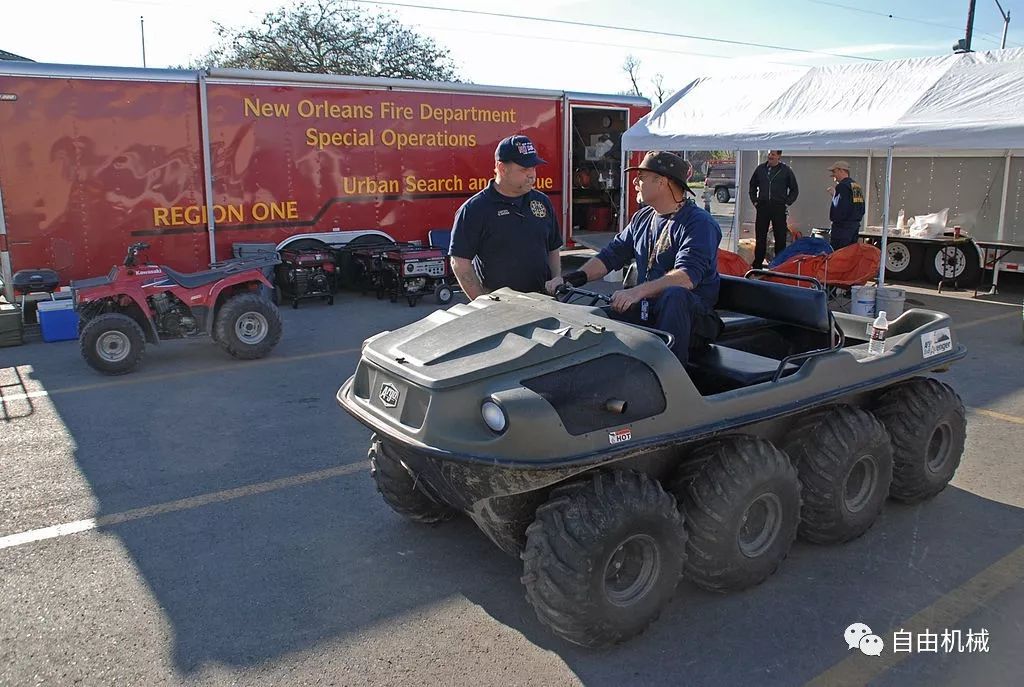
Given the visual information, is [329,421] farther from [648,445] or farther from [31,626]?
[648,445]

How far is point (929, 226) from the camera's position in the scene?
13023 millimetres

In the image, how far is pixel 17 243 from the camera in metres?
9.66

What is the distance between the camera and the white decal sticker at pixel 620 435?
319 cm

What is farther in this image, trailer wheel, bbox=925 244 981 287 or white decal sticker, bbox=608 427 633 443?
trailer wheel, bbox=925 244 981 287

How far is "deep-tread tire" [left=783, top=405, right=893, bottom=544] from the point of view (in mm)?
4012

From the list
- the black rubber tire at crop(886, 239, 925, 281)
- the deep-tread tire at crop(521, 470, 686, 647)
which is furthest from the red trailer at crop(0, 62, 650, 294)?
the deep-tread tire at crop(521, 470, 686, 647)

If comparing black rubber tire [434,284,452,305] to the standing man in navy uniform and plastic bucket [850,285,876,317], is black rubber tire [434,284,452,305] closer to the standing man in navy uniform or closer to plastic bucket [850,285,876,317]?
plastic bucket [850,285,876,317]

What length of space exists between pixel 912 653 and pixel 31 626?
3.64 m

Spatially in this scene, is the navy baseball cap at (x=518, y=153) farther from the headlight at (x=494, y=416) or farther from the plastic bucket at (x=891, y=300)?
the plastic bucket at (x=891, y=300)

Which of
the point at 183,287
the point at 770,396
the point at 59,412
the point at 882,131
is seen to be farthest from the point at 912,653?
the point at 882,131

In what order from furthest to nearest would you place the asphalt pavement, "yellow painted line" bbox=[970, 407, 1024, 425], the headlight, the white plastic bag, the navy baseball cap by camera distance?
the white plastic bag → "yellow painted line" bbox=[970, 407, 1024, 425] → the navy baseball cap → the asphalt pavement → the headlight

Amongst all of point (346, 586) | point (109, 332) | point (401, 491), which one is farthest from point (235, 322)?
point (346, 586)

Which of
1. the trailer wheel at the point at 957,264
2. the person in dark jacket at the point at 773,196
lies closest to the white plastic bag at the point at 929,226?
the trailer wheel at the point at 957,264

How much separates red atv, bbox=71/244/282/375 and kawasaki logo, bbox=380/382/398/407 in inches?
201
